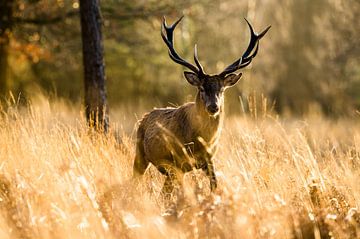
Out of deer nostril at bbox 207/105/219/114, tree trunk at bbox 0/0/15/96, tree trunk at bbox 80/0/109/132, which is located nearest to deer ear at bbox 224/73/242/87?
deer nostril at bbox 207/105/219/114

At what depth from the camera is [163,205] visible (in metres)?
5.96

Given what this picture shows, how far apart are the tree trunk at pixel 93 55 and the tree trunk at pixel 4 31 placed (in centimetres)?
510

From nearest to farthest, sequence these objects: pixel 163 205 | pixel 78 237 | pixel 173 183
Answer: pixel 78 237, pixel 163 205, pixel 173 183

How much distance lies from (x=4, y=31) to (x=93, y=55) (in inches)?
235

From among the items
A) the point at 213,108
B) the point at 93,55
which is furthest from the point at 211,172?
the point at 93,55

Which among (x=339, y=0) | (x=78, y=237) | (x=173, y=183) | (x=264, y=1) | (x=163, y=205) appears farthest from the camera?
(x=264, y=1)

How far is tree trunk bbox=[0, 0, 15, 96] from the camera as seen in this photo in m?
14.5

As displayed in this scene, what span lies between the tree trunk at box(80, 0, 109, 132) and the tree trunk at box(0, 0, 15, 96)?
16.7ft

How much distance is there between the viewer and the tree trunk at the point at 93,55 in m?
9.49

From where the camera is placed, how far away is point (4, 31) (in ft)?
48.6

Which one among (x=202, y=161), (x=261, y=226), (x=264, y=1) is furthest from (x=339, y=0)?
(x=261, y=226)

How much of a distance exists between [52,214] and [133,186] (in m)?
1.43

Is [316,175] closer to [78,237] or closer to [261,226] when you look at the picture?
[261,226]

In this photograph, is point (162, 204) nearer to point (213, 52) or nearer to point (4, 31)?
point (4, 31)
